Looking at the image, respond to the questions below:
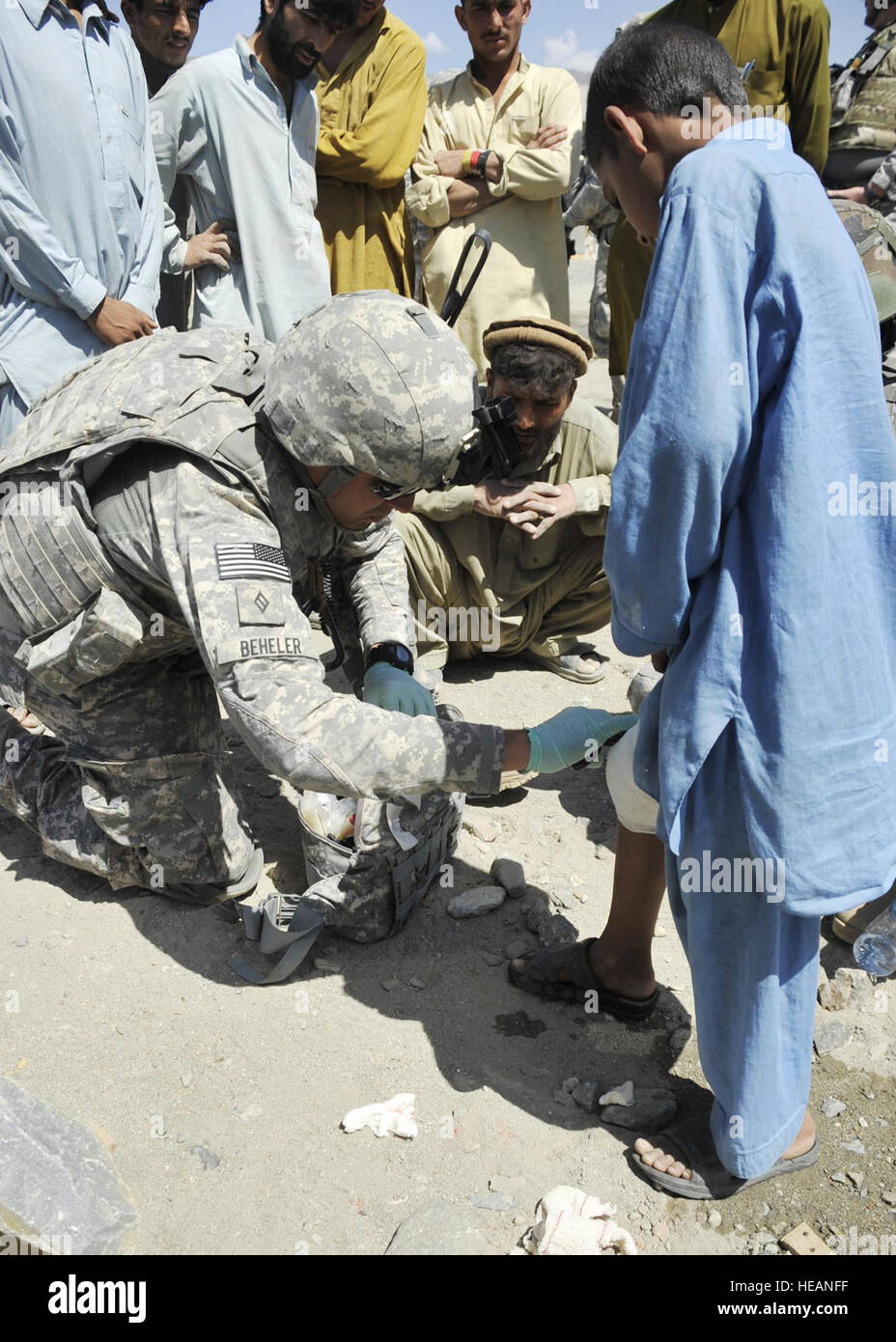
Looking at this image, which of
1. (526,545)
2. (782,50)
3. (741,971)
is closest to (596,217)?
(782,50)

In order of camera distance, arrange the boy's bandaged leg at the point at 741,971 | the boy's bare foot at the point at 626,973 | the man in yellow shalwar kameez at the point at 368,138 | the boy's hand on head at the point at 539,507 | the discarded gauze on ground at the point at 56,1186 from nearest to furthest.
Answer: the boy's bandaged leg at the point at 741,971
the discarded gauze on ground at the point at 56,1186
the boy's bare foot at the point at 626,973
the boy's hand on head at the point at 539,507
the man in yellow shalwar kameez at the point at 368,138

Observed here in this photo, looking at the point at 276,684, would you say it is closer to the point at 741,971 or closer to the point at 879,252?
the point at 741,971

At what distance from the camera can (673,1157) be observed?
225 centimetres

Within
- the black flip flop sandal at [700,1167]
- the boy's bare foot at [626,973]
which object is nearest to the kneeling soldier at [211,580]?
the boy's bare foot at [626,973]

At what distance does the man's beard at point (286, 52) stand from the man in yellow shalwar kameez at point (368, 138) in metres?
0.42

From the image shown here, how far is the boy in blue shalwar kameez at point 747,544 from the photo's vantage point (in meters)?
1.58

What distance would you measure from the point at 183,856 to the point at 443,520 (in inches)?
68.7

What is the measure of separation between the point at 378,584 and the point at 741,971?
1755 mm

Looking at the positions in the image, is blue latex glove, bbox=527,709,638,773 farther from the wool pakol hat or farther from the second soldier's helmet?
the wool pakol hat

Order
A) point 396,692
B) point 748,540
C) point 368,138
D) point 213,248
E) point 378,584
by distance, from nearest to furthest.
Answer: point 748,540
point 396,692
point 378,584
point 213,248
point 368,138

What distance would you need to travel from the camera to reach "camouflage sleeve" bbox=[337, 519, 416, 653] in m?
3.22

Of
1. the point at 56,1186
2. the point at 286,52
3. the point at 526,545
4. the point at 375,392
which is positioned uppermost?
the point at 286,52

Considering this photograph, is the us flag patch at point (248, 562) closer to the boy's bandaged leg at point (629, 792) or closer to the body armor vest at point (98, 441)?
the body armor vest at point (98, 441)

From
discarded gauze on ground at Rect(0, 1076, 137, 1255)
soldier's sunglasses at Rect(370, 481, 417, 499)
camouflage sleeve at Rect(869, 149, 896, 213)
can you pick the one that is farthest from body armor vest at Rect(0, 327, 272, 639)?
camouflage sleeve at Rect(869, 149, 896, 213)
